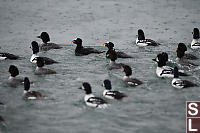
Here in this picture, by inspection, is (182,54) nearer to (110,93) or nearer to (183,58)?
(183,58)

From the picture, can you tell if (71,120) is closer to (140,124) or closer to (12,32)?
(140,124)

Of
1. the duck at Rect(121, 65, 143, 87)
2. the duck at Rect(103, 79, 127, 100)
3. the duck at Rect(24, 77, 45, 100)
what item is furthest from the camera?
the duck at Rect(121, 65, 143, 87)

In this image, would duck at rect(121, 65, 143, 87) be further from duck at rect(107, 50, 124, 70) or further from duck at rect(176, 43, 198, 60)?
duck at rect(176, 43, 198, 60)

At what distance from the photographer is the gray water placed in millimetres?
12047

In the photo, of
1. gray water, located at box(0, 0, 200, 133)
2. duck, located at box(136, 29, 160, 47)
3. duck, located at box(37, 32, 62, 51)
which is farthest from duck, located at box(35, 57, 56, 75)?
duck, located at box(136, 29, 160, 47)

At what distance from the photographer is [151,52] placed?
1805cm

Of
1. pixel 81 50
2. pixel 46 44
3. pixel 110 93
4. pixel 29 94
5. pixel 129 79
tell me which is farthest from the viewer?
pixel 46 44

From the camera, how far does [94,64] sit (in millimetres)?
16641

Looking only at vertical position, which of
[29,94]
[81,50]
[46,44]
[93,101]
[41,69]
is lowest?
[93,101]

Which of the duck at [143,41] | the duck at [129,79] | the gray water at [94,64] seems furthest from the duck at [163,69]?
the duck at [143,41]

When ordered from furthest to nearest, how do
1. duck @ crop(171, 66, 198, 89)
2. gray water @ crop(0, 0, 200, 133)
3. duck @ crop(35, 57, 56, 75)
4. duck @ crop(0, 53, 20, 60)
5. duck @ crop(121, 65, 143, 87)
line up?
duck @ crop(0, 53, 20, 60)
duck @ crop(35, 57, 56, 75)
duck @ crop(121, 65, 143, 87)
duck @ crop(171, 66, 198, 89)
gray water @ crop(0, 0, 200, 133)

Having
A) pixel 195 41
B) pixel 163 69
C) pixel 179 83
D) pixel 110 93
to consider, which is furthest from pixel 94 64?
pixel 195 41

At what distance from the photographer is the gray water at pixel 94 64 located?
474 inches

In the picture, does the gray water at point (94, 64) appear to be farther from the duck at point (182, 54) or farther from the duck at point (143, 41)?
the duck at point (182, 54)
